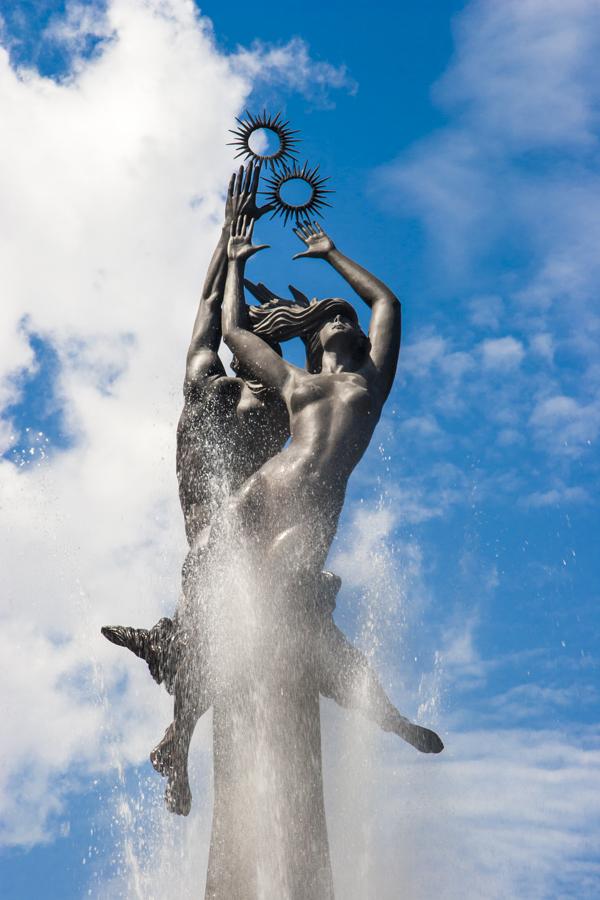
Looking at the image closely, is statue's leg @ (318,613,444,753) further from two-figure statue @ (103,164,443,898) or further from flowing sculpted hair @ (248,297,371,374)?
flowing sculpted hair @ (248,297,371,374)

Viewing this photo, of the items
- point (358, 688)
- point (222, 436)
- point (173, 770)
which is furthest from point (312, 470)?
point (173, 770)

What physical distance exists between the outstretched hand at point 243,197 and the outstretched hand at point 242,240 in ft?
0.29

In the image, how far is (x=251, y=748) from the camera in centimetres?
909

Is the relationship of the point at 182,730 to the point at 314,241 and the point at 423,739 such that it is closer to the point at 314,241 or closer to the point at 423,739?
the point at 423,739

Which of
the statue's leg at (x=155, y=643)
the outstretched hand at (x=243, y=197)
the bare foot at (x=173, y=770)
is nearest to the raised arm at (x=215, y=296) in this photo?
the outstretched hand at (x=243, y=197)

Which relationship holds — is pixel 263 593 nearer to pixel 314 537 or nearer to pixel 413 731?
pixel 314 537

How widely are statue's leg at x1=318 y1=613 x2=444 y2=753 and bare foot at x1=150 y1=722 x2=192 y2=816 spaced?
4.39 ft

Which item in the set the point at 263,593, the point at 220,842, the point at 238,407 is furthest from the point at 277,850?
the point at 238,407

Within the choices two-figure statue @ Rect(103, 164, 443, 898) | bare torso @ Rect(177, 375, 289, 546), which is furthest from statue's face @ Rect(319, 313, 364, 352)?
bare torso @ Rect(177, 375, 289, 546)

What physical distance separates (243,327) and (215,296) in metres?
0.80

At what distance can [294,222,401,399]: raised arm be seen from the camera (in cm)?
1077

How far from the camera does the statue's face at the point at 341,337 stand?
35.4ft

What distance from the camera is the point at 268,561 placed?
373 inches

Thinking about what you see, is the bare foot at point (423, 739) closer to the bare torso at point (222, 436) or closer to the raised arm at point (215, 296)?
the bare torso at point (222, 436)
